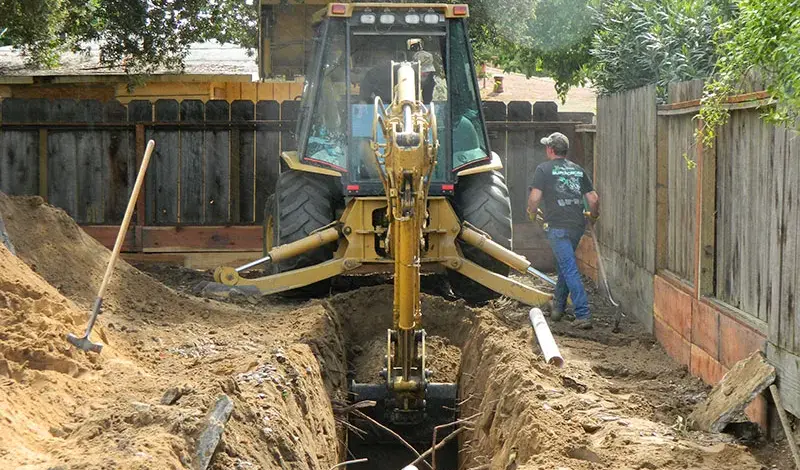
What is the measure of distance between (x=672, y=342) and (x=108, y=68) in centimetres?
1376

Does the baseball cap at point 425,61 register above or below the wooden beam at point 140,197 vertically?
above

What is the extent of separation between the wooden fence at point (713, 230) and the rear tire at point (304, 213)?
3004 millimetres

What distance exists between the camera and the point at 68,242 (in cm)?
1113

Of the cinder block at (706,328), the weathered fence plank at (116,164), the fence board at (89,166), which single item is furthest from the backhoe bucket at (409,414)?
the fence board at (89,166)

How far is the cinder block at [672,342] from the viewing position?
29.5ft

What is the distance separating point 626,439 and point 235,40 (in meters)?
15.4

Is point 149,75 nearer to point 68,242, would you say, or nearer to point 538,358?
point 68,242

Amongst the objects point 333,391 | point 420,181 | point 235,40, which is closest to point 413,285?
point 420,181

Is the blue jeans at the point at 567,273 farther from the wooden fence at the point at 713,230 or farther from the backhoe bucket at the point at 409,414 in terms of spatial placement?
the backhoe bucket at the point at 409,414

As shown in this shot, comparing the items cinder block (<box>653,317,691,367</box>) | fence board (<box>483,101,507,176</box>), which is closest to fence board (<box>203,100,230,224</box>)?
fence board (<box>483,101,507,176</box>)

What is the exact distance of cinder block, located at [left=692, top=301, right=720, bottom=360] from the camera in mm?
8070

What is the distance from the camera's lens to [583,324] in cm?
1092

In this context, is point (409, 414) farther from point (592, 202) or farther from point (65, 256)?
point (65, 256)

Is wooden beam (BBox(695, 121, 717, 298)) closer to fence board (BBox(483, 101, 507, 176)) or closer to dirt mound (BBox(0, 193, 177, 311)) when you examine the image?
dirt mound (BBox(0, 193, 177, 311))
